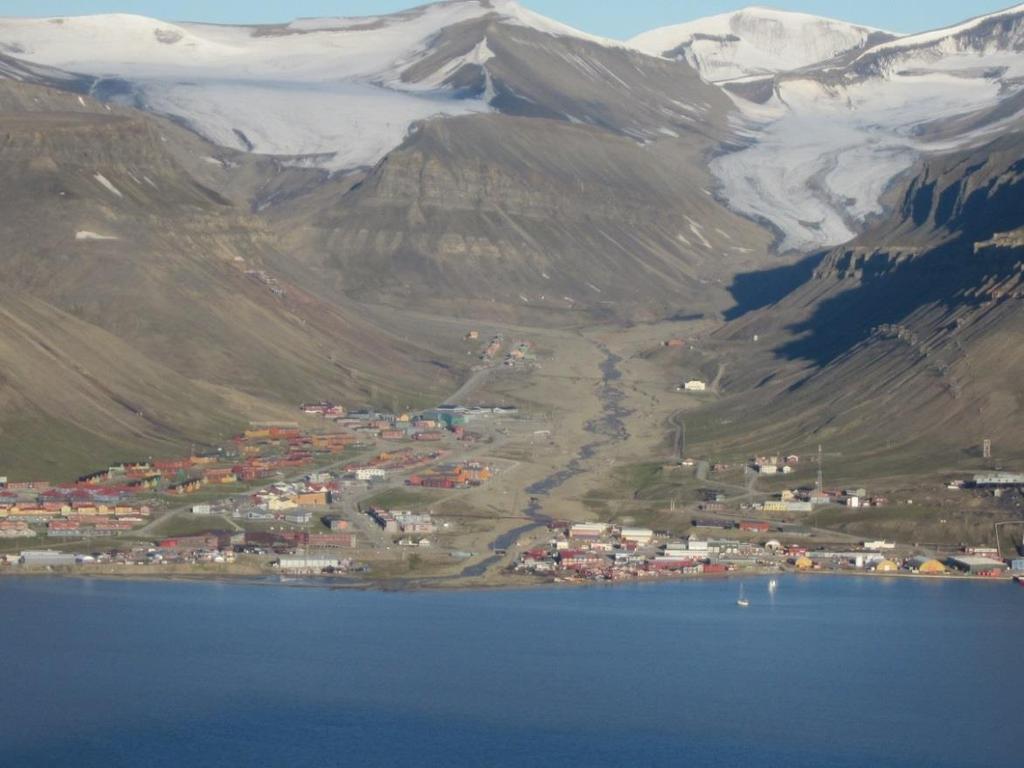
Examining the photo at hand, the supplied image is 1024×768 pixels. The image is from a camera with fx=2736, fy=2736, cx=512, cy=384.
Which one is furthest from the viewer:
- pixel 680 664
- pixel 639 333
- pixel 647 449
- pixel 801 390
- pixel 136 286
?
pixel 639 333

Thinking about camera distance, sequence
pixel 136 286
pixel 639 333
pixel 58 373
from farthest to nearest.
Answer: pixel 639 333, pixel 136 286, pixel 58 373

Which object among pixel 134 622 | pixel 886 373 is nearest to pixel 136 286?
pixel 886 373

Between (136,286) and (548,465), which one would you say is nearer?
(548,465)

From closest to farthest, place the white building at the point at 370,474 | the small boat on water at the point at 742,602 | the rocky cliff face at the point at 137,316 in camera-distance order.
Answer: the small boat on water at the point at 742,602, the white building at the point at 370,474, the rocky cliff face at the point at 137,316

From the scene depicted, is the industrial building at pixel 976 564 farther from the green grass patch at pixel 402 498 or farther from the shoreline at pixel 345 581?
the green grass patch at pixel 402 498

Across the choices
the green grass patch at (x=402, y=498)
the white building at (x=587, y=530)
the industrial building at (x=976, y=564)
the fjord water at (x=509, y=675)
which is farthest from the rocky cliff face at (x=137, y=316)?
the industrial building at (x=976, y=564)

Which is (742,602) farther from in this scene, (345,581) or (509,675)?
(509,675)

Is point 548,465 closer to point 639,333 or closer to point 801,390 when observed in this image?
point 801,390

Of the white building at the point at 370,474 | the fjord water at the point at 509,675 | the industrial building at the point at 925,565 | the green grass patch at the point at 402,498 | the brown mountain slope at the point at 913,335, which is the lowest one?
the fjord water at the point at 509,675

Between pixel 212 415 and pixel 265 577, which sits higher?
pixel 212 415
